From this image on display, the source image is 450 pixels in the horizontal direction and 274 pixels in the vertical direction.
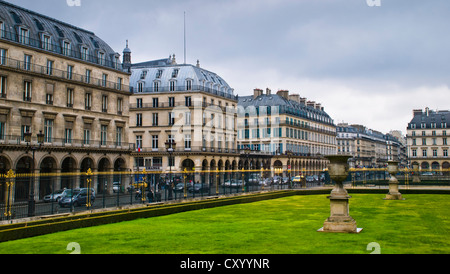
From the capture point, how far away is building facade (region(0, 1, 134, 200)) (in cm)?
4297

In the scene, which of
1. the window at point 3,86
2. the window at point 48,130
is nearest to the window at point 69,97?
the window at point 48,130

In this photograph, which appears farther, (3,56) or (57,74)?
(57,74)

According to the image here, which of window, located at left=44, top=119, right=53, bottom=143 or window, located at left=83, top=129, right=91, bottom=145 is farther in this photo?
window, located at left=83, top=129, right=91, bottom=145

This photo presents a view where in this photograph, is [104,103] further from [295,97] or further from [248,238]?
[295,97]

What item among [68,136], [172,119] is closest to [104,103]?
[68,136]

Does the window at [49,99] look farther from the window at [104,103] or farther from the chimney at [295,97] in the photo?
the chimney at [295,97]

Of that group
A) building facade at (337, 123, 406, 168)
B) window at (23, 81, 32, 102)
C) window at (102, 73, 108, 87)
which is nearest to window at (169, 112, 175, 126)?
window at (102, 73, 108, 87)

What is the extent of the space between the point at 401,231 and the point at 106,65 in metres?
45.9

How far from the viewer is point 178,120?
2830 inches

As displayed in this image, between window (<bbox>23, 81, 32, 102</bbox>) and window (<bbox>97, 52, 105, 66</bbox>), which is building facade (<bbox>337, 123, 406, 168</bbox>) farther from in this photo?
window (<bbox>23, 81, 32, 102</bbox>)

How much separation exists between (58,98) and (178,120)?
26.2 metres

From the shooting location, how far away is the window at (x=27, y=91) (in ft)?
146

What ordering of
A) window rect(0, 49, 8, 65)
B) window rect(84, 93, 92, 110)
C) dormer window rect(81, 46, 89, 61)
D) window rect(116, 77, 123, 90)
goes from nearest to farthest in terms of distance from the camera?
window rect(0, 49, 8, 65) → window rect(84, 93, 92, 110) → dormer window rect(81, 46, 89, 61) → window rect(116, 77, 123, 90)

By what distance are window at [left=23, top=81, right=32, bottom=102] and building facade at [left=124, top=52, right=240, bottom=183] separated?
25.9m
